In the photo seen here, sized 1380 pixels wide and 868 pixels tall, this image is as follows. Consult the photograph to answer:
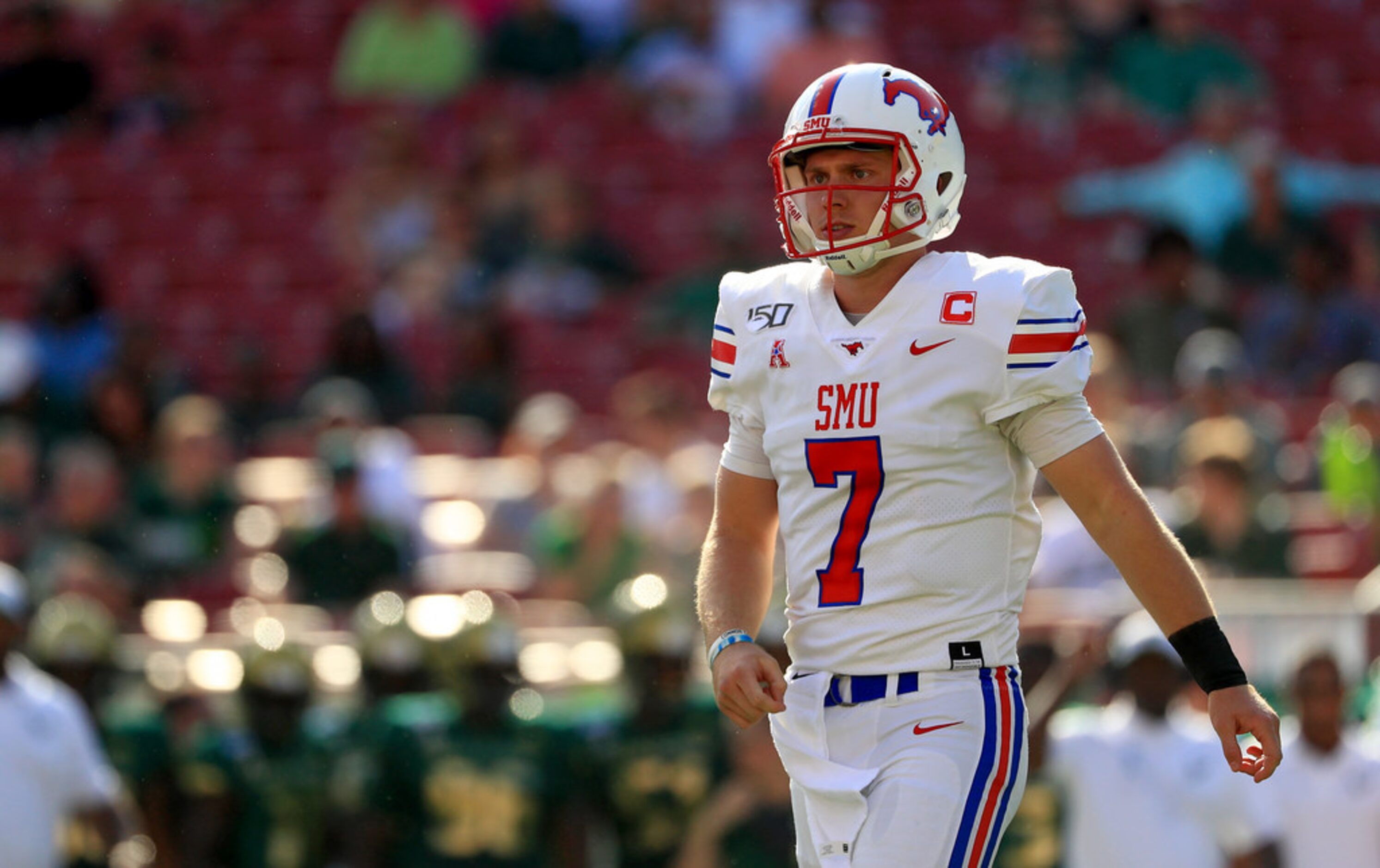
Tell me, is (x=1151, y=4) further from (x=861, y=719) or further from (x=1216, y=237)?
(x=861, y=719)

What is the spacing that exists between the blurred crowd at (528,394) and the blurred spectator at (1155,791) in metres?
0.02

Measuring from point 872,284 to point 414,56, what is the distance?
1011 centimetres

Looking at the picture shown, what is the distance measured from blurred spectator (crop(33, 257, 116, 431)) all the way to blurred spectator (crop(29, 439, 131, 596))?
3.26 feet

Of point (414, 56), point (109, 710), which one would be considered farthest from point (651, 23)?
point (109, 710)

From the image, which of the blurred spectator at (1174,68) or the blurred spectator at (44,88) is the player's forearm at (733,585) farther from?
the blurred spectator at (44,88)

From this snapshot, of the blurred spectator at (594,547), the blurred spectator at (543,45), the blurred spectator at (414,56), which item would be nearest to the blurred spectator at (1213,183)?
the blurred spectator at (543,45)

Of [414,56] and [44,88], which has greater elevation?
[414,56]

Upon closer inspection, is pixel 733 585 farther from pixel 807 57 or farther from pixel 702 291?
pixel 807 57

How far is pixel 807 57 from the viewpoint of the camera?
12477 mm

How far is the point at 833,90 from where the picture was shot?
3715 millimetres

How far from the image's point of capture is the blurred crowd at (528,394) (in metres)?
7.62

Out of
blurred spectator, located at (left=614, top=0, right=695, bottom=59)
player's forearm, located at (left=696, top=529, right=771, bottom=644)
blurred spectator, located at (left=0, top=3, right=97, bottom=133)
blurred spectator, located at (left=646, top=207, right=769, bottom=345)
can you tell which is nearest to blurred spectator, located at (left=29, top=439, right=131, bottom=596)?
blurred spectator, located at (left=646, top=207, right=769, bottom=345)

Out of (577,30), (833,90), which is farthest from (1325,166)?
(833,90)

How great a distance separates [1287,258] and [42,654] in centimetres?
626
